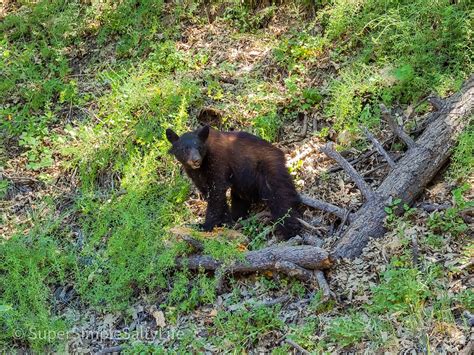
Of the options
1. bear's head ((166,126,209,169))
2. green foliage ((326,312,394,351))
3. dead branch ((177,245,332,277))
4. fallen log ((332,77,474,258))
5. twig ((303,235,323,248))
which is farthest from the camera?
bear's head ((166,126,209,169))

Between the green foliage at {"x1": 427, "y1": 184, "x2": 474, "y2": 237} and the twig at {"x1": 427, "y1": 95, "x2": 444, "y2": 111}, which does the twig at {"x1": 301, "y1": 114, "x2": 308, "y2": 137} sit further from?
the green foliage at {"x1": 427, "y1": 184, "x2": 474, "y2": 237}

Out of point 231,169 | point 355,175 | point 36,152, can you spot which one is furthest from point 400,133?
point 36,152

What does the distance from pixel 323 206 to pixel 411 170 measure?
1.17 meters

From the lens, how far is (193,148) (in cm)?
773

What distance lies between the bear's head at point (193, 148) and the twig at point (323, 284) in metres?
2.23

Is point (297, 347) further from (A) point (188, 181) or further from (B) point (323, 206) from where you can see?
(A) point (188, 181)

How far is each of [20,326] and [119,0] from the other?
742 centimetres

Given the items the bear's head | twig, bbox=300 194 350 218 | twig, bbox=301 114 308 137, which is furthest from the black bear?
twig, bbox=301 114 308 137

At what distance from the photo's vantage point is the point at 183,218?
840cm

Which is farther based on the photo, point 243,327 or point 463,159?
point 463,159

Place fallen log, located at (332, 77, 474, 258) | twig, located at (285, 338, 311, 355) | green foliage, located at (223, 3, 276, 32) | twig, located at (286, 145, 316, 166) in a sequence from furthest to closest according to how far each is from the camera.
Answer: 1. green foliage, located at (223, 3, 276, 32)
2. twig, located at (286, 145, 316, 166)
3. fallen log, located at (332, 77, 474, 258)
4. twig, located at (285, 338, 311, 355)

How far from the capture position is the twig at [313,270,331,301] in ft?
19.7

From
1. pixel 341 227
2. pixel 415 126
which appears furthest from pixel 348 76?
pixel 341 227

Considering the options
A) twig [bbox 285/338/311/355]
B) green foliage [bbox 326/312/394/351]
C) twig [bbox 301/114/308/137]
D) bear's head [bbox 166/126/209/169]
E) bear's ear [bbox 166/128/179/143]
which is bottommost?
twig [bbox 285/338/311/355]
